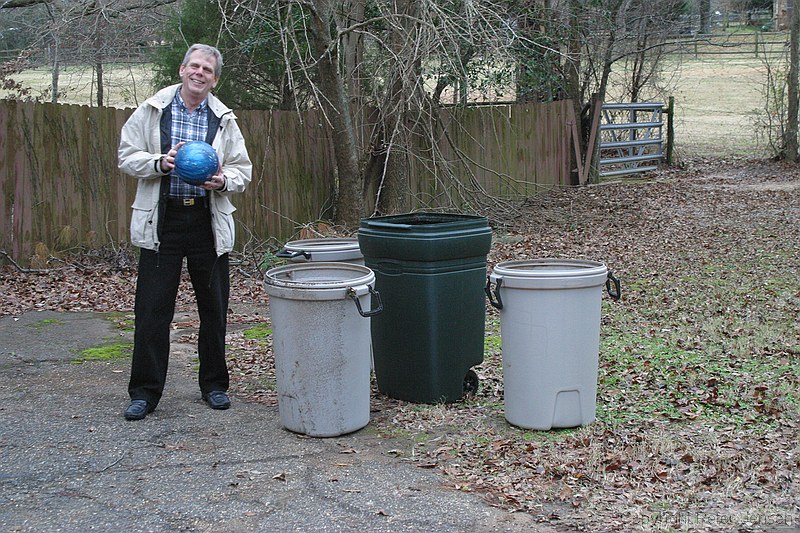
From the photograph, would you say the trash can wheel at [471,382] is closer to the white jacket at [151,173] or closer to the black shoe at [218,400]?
the black shoe at [218,400]

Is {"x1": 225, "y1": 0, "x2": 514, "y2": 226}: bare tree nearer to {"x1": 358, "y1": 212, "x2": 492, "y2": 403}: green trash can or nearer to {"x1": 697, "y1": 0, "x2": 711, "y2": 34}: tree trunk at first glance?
{"x1": 358, "y1": 212, "x2": 492, "y2": 403}: green trash can

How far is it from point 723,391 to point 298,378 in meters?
2.84

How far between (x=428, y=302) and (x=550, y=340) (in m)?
0.84

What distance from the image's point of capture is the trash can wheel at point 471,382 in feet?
20.2

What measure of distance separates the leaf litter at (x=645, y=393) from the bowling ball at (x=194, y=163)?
1.64m

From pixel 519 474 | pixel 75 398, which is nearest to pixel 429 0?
pixel 75 398

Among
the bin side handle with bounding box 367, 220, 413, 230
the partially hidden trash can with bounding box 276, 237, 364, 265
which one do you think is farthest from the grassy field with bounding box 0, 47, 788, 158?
the bin side handle with bounding box 367, 220, 413, 230

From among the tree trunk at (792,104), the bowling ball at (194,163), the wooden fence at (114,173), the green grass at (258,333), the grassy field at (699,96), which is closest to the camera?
the bowling ball at (194,163)

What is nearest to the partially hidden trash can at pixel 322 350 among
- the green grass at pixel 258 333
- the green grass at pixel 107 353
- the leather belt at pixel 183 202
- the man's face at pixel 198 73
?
the leather belt at pixel 183 202

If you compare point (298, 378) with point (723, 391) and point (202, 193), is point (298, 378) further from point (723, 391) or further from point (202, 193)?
point (723, 391)

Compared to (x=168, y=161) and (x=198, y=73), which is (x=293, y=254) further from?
(x=198, y=73)

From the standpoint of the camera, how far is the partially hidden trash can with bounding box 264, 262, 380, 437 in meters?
5.27

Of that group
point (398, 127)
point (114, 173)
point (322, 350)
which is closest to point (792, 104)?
point (398, 127)

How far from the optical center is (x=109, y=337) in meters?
7.98
